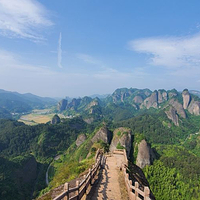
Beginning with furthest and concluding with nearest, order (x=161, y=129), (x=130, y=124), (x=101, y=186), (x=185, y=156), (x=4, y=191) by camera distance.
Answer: (x=130, y=124)
(x=161, y=129)
(x=185, y=156)
(x=4, y=191)
(x=101, y=186)

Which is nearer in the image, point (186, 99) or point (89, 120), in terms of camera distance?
point (186, 99)

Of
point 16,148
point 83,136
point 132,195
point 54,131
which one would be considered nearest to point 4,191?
point 83,136

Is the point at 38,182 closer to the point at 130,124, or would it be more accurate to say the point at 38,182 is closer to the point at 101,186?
the point at 101,186

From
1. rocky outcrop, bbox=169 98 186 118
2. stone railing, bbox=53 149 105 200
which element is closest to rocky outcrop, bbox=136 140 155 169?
stone railing, bbox=53 149 105 200

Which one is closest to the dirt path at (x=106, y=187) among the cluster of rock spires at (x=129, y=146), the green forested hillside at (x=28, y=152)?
the cluster of rock spires at (x=129, y=146)

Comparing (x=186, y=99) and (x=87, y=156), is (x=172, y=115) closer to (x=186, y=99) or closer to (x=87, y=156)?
(x=186, y=99)

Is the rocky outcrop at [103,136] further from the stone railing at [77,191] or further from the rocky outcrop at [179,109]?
the rocky outcrop at [179,109]

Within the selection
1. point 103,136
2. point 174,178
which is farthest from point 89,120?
point 174,178

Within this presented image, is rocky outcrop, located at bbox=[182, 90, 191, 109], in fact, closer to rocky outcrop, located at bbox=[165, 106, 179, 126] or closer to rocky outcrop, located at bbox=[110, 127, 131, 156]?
rocky outcrop, located at bbox=[165, 106, 179, 126]
